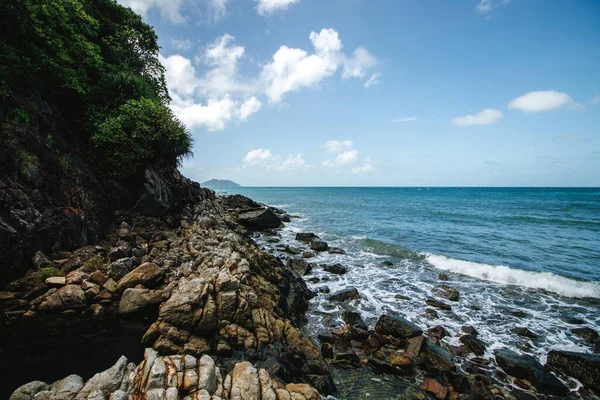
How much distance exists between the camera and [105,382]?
6082mm

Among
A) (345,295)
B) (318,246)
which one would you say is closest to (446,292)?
(345,295)

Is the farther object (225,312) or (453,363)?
(453,363)

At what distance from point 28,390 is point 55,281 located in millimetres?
4337

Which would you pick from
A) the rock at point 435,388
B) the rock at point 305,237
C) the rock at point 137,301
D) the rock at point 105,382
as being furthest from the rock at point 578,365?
the rock at point 305,237

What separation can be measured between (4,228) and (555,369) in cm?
2124

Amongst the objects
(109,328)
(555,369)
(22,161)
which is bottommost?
(555,369)

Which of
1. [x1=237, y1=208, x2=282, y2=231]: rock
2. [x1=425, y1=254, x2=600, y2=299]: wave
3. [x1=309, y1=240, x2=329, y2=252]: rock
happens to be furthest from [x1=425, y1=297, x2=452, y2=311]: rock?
[x1=237, y1=208, x2=282, y2=231]: rock

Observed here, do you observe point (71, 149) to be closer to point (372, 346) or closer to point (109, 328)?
point (109, 328)

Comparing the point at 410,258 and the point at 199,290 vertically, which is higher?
the point at 199,290

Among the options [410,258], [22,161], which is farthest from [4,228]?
[410,258]

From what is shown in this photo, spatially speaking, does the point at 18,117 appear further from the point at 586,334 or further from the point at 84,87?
the point at 586,334

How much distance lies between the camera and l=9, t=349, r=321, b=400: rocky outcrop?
19.0 feet

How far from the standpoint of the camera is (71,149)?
13328mm

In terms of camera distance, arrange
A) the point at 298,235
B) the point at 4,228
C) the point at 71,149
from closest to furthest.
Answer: the point at 4,228 → the point at 71,149 → the point at 298,235
